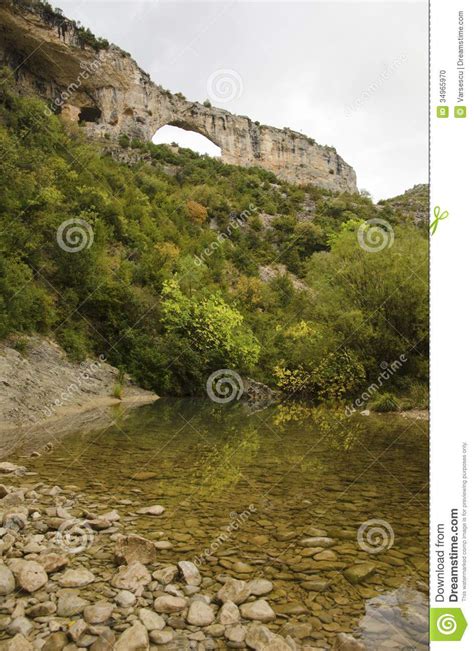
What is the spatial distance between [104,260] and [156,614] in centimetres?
2143

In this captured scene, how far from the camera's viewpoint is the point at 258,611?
9.46 ft

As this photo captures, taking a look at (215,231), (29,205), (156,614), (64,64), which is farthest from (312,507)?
(64,64)

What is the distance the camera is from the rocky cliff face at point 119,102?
36.4 m

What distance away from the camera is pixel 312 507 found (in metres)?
5.11

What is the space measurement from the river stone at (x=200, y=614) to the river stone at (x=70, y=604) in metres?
0.71

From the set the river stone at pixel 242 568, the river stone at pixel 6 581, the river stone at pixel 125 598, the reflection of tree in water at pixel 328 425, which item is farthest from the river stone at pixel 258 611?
the reflection of tree in water at pixel 328 425

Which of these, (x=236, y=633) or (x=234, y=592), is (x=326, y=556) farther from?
(x=236, y=633)

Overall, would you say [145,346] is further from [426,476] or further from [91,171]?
[426,476]

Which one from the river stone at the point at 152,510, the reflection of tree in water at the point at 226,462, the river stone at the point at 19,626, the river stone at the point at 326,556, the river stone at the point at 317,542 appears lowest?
the river stone at the point at 19,626

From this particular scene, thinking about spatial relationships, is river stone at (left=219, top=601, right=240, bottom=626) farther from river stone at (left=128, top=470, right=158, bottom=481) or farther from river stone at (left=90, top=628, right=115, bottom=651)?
river stone at (left=128, top=470, right=158, bottom=481)

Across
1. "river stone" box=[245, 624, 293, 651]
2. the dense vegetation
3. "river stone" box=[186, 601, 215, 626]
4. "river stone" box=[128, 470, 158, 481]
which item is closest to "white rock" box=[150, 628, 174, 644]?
"river stone" box=[186, 601, 215, 626]

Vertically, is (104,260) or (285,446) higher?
(104,260)

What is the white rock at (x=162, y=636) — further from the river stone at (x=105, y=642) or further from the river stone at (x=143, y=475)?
the river stone at (x=143, y=475)
